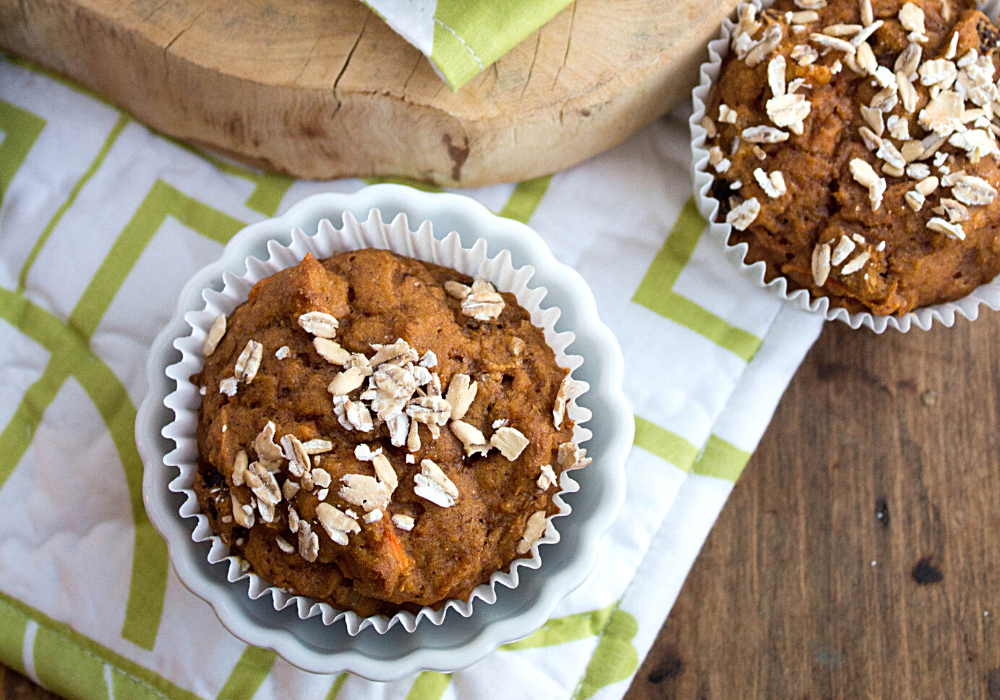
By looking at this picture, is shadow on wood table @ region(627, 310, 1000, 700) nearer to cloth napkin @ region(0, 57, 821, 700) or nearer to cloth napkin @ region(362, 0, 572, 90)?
cloth napkin @ region(0, 57, 821, 700)

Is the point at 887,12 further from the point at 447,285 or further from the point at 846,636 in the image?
the point at 846,636

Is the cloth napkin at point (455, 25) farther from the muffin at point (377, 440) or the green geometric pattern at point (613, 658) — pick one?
the green geometric pattern at point (613, 658)

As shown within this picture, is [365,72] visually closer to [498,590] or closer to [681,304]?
[681,304]

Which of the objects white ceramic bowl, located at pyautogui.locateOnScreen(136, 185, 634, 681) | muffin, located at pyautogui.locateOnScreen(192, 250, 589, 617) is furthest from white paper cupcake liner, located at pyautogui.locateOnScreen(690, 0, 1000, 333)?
muffin, located at pyautogui.locateOnScreen(192, 250, 589, 617)

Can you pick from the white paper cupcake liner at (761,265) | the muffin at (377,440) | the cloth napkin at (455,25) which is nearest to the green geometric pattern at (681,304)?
the white paper cupcake liner at (761,265)

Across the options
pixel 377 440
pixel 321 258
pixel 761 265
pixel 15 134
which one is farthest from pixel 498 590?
pixel 15 134
